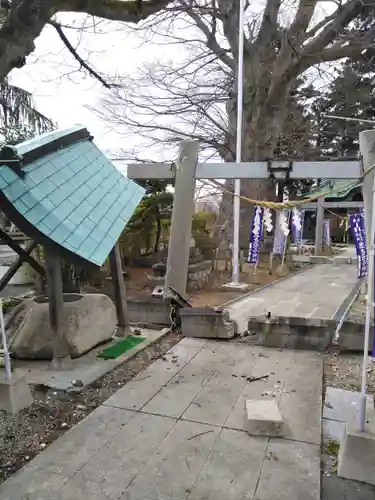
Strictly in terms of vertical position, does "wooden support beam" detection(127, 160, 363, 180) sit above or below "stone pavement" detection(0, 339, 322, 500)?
above

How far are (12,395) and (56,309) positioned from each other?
123 cm

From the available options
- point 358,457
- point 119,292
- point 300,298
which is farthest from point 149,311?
point 300,298

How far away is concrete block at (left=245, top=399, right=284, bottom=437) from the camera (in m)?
3.70

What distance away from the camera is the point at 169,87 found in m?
15.5

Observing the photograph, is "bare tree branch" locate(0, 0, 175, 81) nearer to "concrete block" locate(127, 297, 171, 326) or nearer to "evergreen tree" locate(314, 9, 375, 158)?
→ "concrete block" locate(127, 297, 171, 326)

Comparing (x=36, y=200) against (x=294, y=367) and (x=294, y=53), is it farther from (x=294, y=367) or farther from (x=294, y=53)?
(x=294, y=53)

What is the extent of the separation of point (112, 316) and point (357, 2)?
13045 millimetres

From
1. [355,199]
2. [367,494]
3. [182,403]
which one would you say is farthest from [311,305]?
[355,199]

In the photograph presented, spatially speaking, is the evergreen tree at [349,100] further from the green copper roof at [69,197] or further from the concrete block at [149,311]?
the green copper roof at [69,197]

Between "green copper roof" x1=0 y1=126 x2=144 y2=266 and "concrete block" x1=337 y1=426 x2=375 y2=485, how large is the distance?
9.65ft

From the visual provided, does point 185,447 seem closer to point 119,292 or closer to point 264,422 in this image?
point 264,422

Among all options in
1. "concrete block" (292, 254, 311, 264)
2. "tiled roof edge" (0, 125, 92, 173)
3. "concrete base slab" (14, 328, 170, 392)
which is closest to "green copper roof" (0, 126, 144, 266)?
"tiled roof edge" (0, 125, 92, 173)

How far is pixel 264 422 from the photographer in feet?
12.2

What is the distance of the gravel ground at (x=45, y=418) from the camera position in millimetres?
3434
